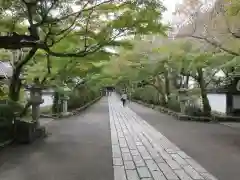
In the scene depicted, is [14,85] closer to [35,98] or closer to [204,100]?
[35,98]

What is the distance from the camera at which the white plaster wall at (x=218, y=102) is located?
27091 mm

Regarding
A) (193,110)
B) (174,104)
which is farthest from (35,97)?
(174,104)

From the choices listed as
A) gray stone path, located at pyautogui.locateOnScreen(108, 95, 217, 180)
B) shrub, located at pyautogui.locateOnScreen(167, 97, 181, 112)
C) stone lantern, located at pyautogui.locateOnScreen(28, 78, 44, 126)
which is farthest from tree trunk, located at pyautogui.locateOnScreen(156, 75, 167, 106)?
gray stone path, located at pyautogui.locateOnScreen(108, 95, 217, 180)

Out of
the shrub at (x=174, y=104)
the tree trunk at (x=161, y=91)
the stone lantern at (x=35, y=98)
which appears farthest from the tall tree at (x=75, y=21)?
the tree trunk at (x=161, y=91)

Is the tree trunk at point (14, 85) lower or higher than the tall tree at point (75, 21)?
lower

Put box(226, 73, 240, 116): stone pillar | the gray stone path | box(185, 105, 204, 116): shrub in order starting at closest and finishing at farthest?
the gray stone path, box(185, 105, 204, 116): shrub, box(226, 73, 240, 116): stone pillar

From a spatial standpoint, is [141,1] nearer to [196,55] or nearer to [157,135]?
[157,135]

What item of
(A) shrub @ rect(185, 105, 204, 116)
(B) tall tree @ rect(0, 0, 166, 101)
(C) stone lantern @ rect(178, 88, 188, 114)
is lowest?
(A) shrub @ rect(185, 105, 204, 116)

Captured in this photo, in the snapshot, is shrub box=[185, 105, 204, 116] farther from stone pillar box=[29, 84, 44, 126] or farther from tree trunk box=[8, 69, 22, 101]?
tree trunk box=[8, 69, 22, 101]

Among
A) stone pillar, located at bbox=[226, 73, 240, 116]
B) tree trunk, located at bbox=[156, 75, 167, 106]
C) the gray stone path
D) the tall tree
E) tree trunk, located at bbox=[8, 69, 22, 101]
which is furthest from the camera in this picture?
tree trunk, located at bbox=[156, 75, 167, 106]

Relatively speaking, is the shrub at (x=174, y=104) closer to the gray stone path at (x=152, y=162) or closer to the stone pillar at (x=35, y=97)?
the gray stone path at (x=152, y=162)

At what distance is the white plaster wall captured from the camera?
2709cm

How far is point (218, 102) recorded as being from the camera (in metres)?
28.8

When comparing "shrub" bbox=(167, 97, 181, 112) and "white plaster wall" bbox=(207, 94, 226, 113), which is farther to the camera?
"shrub" bbox=(167, 97, 181, 112)
